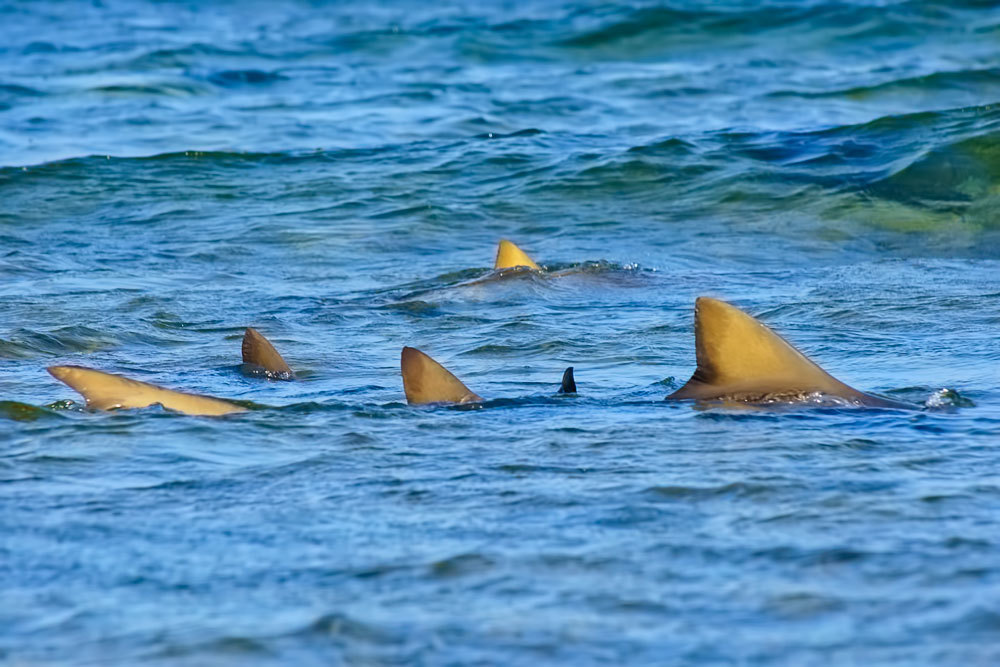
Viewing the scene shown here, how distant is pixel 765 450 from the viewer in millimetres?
4605

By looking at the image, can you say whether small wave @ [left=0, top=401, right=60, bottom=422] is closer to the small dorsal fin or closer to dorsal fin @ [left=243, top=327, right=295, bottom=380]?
dorsal fin @ [left=243, top=327, right=295, bottom=380]

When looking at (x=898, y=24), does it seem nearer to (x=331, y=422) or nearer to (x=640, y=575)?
(x=331, y=422)

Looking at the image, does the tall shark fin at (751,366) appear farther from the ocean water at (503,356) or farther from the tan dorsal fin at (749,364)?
the ocean water at (503,356)

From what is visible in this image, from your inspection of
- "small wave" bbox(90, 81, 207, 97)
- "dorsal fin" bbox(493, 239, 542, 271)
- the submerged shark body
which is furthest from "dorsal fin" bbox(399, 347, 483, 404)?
"small wave" bbox(90, 81, 207, 97)

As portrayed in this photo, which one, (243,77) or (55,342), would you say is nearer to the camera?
(55,342)

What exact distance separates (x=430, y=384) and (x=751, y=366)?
1.12m

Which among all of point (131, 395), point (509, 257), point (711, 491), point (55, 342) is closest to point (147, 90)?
point (509, 257)

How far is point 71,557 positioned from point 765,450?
2.10 meters

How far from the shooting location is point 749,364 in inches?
201

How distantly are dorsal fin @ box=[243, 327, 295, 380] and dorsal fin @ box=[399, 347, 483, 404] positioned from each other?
0.98 m

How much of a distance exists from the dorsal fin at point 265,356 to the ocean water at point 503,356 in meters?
0.21

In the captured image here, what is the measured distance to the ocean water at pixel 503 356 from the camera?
3.35 metres

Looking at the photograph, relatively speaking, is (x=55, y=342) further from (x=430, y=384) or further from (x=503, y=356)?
(x=430, y=384)

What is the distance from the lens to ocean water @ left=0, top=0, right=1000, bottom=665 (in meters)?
3.35
